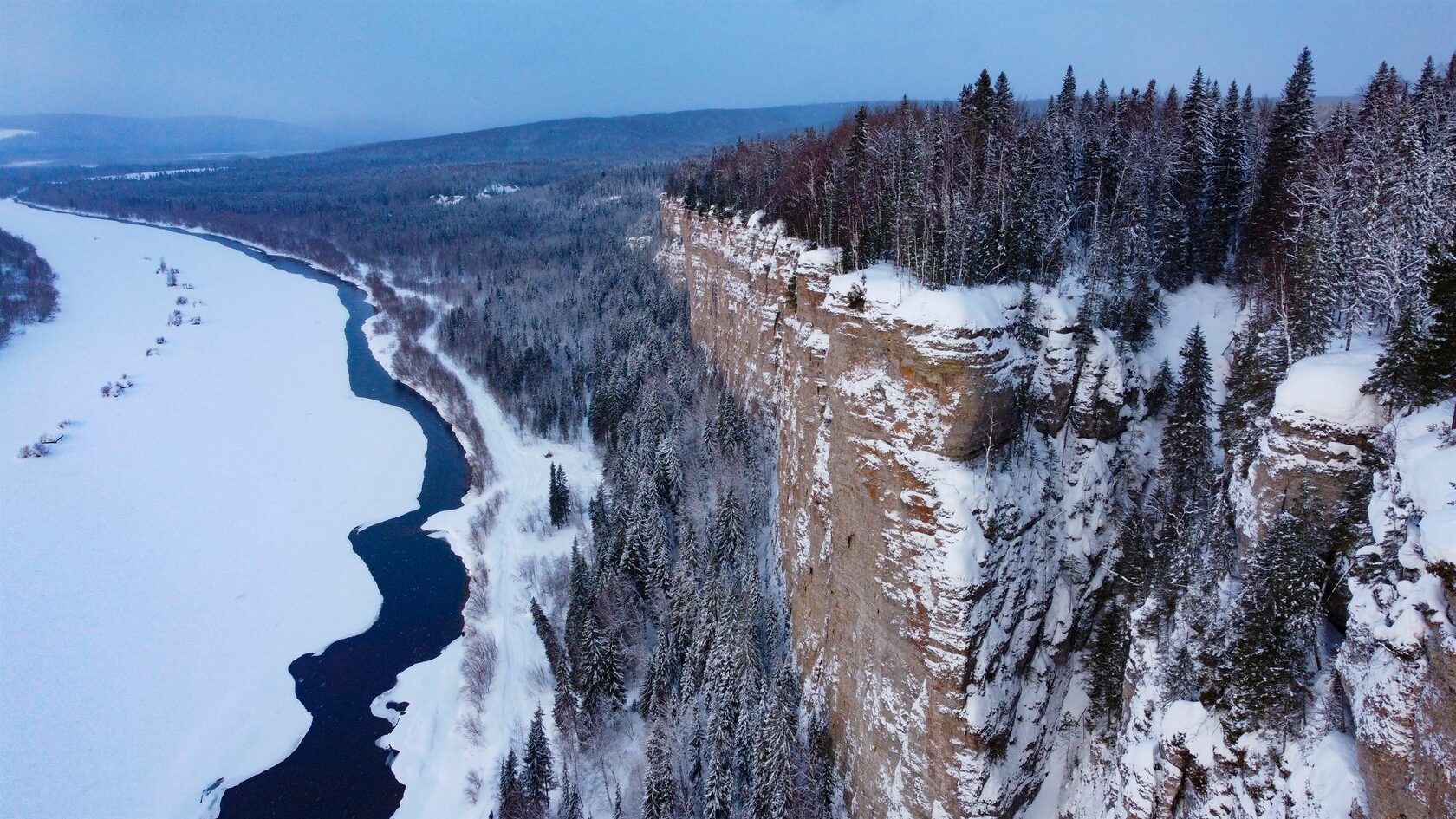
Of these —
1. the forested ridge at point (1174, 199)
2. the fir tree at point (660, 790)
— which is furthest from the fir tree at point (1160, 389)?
the fir tree at point (660, 790)

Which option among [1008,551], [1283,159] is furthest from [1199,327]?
[1008,551]

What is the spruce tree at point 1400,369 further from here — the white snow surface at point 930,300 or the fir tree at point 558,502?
the fir tree at point 558,502

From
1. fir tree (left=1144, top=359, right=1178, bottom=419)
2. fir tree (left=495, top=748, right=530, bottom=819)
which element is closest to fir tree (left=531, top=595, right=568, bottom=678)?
fir tree (left=495, top=748, right=530, bottom=819)

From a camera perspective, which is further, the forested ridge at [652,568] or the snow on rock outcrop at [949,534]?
the forested ridge at [652,568]

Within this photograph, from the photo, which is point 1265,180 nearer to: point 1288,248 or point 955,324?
point 1288,248

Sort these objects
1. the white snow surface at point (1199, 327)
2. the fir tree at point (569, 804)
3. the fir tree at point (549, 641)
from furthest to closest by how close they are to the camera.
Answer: the fir tree at point (549, 641) < the fir tree at point (569, 804) < the white snow surface at point (1199, 327)

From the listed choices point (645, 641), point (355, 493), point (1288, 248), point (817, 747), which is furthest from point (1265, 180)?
point (355, 493)

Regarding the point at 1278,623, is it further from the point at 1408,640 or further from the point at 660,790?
the point at 660,790
